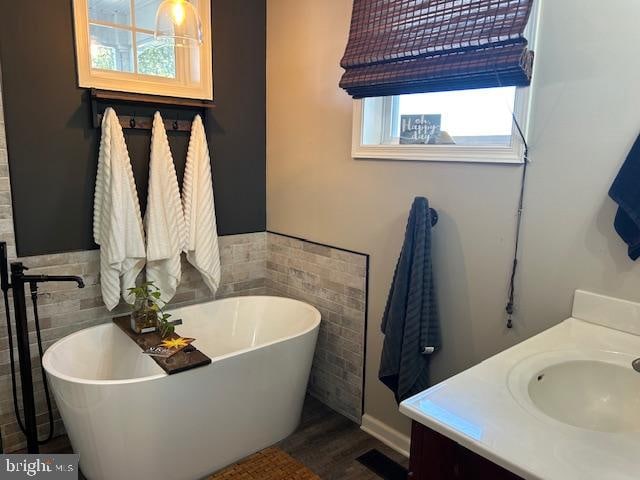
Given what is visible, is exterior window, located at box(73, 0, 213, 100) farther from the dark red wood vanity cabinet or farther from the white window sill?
the dark red wood vanity cabinet

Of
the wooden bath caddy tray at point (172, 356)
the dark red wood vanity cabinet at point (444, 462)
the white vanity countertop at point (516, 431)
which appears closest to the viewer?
the white vanity countertop at point (516, 431)

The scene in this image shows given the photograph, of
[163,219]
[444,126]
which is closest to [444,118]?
[444,126]

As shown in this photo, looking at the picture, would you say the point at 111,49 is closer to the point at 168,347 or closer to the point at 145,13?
the point at 145,13

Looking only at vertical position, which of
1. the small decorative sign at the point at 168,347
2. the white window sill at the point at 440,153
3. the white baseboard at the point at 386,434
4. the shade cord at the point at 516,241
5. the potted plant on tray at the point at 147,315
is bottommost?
the white baseboard at the point at 386,434

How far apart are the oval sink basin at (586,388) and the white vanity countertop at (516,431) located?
5 centimetres

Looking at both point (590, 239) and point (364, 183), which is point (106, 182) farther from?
point (590, 239)

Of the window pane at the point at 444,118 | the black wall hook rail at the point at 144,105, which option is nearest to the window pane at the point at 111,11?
the black wall hook rail at the point at 144,105

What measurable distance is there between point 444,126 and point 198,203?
1483 millimetres

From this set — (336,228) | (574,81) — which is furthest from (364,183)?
(574,81)

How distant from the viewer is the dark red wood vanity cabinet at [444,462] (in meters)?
1.08

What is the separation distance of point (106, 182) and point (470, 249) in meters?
1.87

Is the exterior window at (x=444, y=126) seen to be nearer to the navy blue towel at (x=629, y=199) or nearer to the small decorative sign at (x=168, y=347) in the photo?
the navy blue towel at (x=629, y=199)

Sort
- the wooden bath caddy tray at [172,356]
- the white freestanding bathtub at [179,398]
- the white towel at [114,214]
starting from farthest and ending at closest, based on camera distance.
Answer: the white towel at [114,214]
the wooden bath caddy tray at [172,356]
the white freestanding bathtub at [179,398]

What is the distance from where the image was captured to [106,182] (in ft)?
8.16
